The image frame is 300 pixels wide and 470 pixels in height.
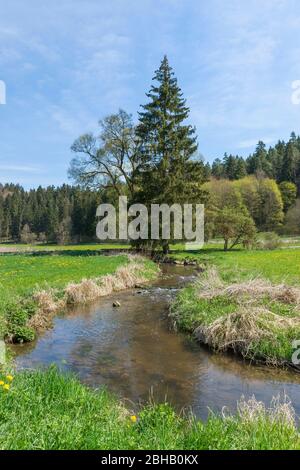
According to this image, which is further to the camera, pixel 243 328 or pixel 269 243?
pixel 269 243

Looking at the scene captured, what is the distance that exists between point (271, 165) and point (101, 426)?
321 feet

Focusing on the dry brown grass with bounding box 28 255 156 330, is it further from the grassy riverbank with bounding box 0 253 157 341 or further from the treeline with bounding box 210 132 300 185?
the treeline with bounding box 210 132 300 185

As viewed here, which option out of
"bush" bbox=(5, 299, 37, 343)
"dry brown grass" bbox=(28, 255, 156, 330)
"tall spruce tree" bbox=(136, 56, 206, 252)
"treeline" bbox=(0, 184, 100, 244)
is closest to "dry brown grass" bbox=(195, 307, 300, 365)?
"bush" bbox=(5, 299, 37, 343)

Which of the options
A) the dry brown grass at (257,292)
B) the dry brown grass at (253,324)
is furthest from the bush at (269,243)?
the dry brown grass at (253,324)

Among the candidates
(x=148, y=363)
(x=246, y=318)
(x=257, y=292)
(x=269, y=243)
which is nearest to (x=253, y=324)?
(x=246, y=318)

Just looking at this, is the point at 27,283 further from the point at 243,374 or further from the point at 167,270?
the point at 167,270

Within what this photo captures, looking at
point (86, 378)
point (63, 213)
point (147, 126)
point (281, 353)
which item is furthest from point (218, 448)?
point (63, 213)

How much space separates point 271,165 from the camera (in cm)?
9606

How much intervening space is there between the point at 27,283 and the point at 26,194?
12858 cm

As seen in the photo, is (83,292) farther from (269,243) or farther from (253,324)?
(269,243)

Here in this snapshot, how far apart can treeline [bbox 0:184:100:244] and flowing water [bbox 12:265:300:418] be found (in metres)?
70.2

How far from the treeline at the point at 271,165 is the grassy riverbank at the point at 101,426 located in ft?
288

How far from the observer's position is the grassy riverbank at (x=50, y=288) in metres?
12.2
